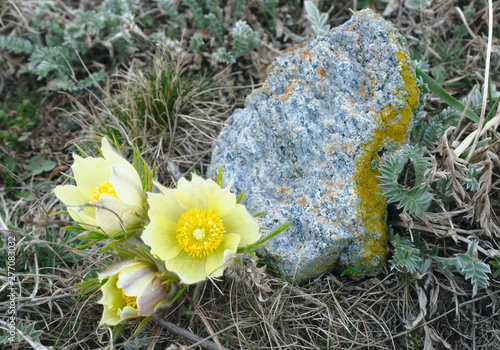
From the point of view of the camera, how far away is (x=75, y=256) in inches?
88.4

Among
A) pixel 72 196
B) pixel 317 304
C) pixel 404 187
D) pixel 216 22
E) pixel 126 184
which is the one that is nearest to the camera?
pixel 126 184

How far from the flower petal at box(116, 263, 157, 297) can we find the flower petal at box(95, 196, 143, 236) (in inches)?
6.9

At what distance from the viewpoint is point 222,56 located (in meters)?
2.85

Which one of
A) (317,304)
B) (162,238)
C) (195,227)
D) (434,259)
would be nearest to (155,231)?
(162,238)

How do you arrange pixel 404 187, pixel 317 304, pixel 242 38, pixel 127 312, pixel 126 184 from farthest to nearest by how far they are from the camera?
pixel 242 38 < pixel 317 304 < pixel 404 187 < pixel 126 184 < pixel 127 312

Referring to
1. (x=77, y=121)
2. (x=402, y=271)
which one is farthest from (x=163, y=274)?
(x=77, y=121)

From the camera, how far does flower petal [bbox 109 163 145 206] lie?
161 cm

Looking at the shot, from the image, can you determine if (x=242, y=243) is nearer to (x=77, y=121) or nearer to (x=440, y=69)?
(x=77, y=121)

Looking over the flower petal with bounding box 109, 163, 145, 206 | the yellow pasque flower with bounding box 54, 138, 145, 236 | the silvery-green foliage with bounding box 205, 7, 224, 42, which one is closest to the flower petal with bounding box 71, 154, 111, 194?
the yellow pasque flower with bounding box 54, 138, 145, 236

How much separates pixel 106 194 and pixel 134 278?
1.25 feet

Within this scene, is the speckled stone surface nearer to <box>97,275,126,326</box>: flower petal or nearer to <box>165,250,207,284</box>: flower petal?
<box>165,250,207,284</box>: flower petal

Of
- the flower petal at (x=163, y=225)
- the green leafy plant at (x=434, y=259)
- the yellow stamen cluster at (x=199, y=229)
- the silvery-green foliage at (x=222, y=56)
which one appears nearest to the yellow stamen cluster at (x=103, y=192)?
the flower petal at (x=163, y=225)

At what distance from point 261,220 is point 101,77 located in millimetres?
1698

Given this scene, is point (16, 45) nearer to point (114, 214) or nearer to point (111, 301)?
point (114, 214)
